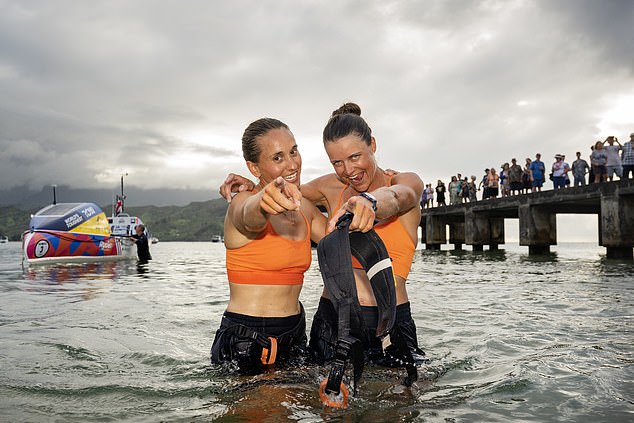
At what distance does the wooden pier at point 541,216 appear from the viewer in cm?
2022

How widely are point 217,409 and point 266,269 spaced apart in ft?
3.49

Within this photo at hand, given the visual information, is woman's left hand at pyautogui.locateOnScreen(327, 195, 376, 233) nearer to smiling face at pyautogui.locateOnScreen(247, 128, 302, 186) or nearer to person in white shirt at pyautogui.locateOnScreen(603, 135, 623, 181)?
smiling face at pyautogui.locateOnScreen(247, 128, 302, 186)

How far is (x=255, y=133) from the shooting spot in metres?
3.88

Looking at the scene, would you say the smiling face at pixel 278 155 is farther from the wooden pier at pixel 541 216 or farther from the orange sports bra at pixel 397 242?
the wooden pier at pixel 541 216

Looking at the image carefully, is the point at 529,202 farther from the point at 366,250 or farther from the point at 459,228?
the point at 366,250

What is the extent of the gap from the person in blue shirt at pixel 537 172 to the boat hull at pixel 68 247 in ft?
80.9

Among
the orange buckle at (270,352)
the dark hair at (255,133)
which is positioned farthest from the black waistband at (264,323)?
the dark hair at (255,133)

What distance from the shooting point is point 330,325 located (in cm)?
420

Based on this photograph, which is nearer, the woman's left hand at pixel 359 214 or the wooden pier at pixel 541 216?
the woman's left hand at pixel 359 214

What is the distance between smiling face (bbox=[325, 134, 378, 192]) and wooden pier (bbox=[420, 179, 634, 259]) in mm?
19621

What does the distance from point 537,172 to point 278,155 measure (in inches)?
948

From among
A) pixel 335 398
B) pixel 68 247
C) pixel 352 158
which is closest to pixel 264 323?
pixel 335 398

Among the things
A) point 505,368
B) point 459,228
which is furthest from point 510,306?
point 459,228

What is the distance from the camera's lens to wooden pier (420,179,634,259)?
796 inches
